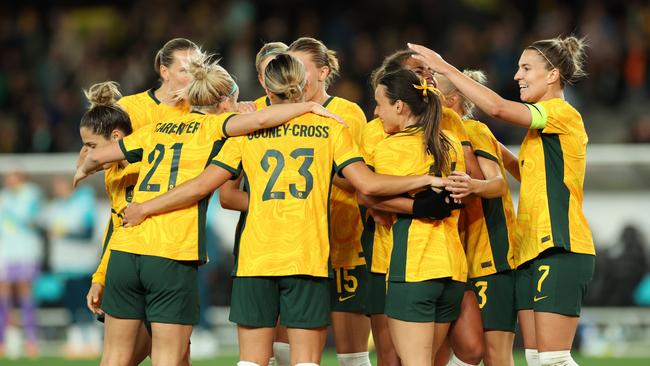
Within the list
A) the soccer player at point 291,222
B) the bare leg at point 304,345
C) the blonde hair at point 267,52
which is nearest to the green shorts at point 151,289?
the soccer player at point 291,222

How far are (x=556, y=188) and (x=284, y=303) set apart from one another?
177 cm

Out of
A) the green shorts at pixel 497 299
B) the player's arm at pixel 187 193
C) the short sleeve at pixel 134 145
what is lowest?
the green shorts at pixel 497 299

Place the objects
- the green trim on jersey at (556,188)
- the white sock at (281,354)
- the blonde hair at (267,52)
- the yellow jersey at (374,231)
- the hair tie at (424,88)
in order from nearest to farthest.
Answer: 1. the hair tie at (424,88)
2. the green trim on jersey at (556,188)
3. the yellow jersey at (374,231)
4. the blonde hair at (267,52)
5. the white sock at (281,354)

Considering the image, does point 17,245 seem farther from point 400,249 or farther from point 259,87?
point 400,249

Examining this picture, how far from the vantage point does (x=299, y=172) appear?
5.92 meters

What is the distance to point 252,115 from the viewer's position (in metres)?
6.00

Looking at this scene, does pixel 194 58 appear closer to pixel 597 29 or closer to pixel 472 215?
pixel 472 215

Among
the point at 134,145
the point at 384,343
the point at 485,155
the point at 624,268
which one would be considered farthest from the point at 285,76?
the point at 624,268

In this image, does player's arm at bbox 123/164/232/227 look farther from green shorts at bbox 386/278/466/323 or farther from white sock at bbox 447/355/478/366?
white sock at bbox 447/355/478/366

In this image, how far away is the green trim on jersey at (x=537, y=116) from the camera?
6129 mm

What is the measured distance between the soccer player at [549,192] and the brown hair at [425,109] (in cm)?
16

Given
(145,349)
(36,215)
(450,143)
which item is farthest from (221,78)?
(36,215)

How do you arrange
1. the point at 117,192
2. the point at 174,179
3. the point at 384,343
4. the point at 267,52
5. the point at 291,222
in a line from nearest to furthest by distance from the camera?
the point at 291,222, the point at 174,179, the point at 384,343, the point at 117,192, the point at 267,52

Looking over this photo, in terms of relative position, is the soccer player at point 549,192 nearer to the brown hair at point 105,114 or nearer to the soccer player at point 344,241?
the soccer player at point 344,241
